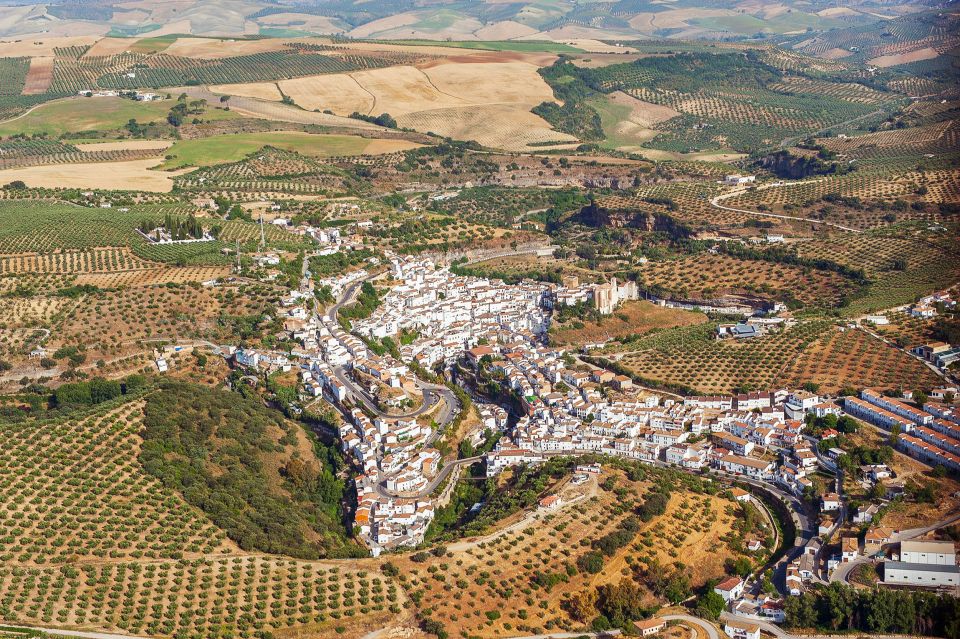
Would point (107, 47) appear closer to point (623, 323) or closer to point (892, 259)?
point (623, 323)

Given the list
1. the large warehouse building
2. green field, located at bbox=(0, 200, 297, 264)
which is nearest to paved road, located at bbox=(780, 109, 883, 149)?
green field, located at bbox=(0, 200, 297, 264)

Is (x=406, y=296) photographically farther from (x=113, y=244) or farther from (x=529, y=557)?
(x=529, y=557)

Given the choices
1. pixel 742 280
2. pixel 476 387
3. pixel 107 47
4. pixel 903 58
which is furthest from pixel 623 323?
pixel 107 47

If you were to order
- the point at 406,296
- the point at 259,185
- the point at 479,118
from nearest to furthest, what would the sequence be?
the point at 406,296
the point at 259,185
the point at 479,118

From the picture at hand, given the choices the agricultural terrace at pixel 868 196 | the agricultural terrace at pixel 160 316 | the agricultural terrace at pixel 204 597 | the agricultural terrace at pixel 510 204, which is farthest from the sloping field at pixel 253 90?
the agricultural terrace at pixel 204 597

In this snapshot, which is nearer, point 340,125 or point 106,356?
→ point 106,356

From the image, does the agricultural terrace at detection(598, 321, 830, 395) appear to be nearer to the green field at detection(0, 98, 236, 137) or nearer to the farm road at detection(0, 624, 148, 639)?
the farm road at detection(0, 624, 148, 639)

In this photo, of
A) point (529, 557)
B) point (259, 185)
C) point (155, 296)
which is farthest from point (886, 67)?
point (529, 557)
